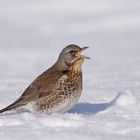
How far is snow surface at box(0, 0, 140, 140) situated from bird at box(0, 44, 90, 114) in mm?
192

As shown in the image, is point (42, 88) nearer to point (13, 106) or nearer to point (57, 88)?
point (57, 88)

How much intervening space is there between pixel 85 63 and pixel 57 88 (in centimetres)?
540

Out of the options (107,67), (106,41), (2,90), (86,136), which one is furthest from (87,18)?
(86,136)

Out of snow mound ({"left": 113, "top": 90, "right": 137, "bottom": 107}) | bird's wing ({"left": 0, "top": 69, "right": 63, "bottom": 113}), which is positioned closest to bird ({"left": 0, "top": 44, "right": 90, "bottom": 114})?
bird's wing ({"left": 0, "top": 69, "right": 63, "bottom": 113})

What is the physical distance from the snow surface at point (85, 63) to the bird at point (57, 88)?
0.19 meters

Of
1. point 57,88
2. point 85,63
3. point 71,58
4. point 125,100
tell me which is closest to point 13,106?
point 57,88

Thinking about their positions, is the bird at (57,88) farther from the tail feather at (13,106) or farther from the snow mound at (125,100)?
the snow mound at (125,100)

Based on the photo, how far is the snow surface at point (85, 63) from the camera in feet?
26.1

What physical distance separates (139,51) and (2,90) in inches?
188

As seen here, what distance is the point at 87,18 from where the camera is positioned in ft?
64.2

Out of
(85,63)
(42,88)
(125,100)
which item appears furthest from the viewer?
(85,63)

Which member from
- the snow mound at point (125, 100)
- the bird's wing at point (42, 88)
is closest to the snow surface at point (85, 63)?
the snow mound at point (125, 100)

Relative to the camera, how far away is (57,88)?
926 centimetres

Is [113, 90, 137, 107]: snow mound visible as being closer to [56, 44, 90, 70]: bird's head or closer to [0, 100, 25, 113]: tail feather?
[56, 44, 90, 70]: bird's head
